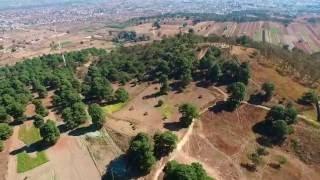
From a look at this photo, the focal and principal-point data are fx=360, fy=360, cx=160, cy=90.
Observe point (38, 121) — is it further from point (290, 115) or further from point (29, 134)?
point (290, 115)

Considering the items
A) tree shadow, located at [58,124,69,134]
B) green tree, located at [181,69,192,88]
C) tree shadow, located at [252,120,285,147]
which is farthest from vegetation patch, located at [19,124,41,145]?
tree shadow, located at [252,120,285,147]

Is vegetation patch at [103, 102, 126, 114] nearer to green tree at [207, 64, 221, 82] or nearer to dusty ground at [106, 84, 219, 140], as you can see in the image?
dusty ground at [106, 84, 219, 140]

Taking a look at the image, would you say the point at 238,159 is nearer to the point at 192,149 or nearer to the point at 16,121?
the point at 192,149

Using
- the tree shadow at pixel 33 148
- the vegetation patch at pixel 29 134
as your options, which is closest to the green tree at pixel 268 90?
the tree shadow at pixel 33 148

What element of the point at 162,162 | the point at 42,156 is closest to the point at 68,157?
the point at 42,156

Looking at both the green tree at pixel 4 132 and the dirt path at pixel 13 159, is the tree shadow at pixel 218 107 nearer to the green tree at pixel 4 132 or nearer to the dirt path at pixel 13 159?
the dirt path at pixel 13 159

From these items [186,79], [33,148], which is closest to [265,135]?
[186,79]

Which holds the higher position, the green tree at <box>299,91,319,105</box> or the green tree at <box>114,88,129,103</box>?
the green tree at <box>299,91,319,105</box>

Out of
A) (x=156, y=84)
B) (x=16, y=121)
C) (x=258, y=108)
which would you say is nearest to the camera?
(x=258, y=108)
